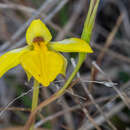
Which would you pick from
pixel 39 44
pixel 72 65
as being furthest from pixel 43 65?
pixel 72 65

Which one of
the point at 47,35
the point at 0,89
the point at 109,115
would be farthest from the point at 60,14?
the point at 47,35

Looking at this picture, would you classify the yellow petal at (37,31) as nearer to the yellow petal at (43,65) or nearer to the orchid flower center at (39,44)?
the orchid flower center at (39,44)

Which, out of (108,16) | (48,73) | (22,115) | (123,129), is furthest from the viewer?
(108,16)

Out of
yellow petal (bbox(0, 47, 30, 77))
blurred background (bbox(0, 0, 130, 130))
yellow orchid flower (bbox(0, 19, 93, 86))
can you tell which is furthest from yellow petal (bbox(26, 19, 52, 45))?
blurred background (bbox(0, 0, 130, 130))

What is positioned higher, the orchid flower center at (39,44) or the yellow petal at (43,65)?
the orchid flower center at (39,44)

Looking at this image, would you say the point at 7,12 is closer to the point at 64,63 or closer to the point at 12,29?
the point at 12,29

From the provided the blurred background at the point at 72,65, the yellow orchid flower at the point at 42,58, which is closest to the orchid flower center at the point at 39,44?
the yellow orchid flower at the point at 42,58

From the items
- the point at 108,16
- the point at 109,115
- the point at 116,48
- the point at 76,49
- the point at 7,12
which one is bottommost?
the point at 109,115
